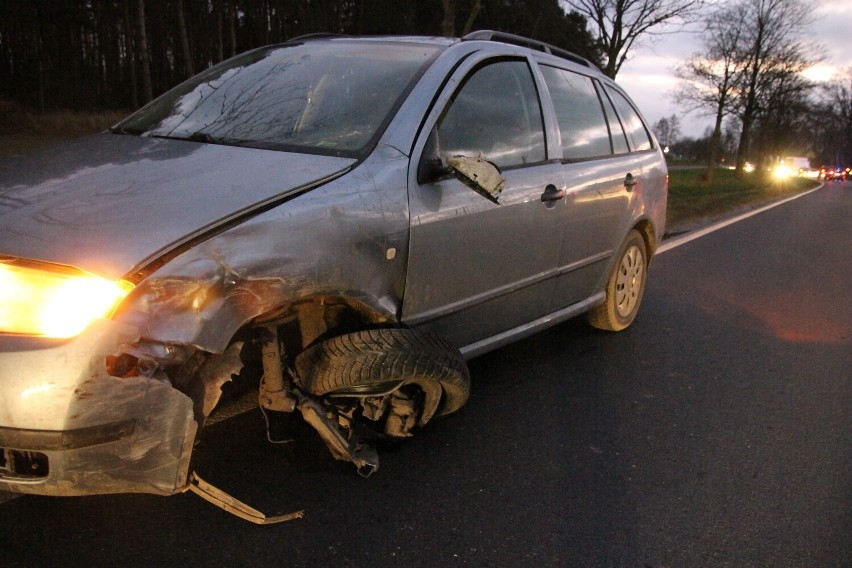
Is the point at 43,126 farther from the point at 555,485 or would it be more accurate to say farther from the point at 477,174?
the point at 555,485

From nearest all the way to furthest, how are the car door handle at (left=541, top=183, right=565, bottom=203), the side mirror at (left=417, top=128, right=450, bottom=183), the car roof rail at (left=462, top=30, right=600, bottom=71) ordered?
the side mirror at (left=417, top=128, right=450, bottom=183) → the car door handle at (left=541, top=183, right=565, bottom=203) → the car roof rail at (left=462, top=30, right=600, bottom=71)

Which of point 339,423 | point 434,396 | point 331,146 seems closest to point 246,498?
point 339,423

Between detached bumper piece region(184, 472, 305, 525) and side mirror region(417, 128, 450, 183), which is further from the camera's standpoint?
side mirror region(417, 128, 450, 183)

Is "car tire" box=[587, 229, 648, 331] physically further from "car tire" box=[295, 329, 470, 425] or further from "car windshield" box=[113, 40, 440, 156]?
"car tire" box=[295, 329, 470, 425]

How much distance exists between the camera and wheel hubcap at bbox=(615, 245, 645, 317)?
16.2 feet

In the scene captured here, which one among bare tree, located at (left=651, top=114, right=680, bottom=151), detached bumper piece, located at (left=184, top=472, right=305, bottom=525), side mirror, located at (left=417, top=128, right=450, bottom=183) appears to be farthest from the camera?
bare tree, located at (left=651, top=114, right=680, bottom=151)

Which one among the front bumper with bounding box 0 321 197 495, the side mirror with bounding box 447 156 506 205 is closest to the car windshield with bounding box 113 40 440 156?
the side mirror with bounding box 447 156 506 205

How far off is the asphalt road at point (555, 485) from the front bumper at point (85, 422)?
36 centimetres

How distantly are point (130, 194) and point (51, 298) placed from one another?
18.7 inches

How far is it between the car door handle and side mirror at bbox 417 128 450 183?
0.81m

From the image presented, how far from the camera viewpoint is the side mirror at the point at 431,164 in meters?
2.90

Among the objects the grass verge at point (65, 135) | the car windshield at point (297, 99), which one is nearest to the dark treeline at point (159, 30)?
the grass verge at point (65, 135)

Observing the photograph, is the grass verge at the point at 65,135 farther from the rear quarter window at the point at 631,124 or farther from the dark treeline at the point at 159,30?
the rear quarter window at the point at 631,124

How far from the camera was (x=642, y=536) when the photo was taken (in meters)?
2.62
